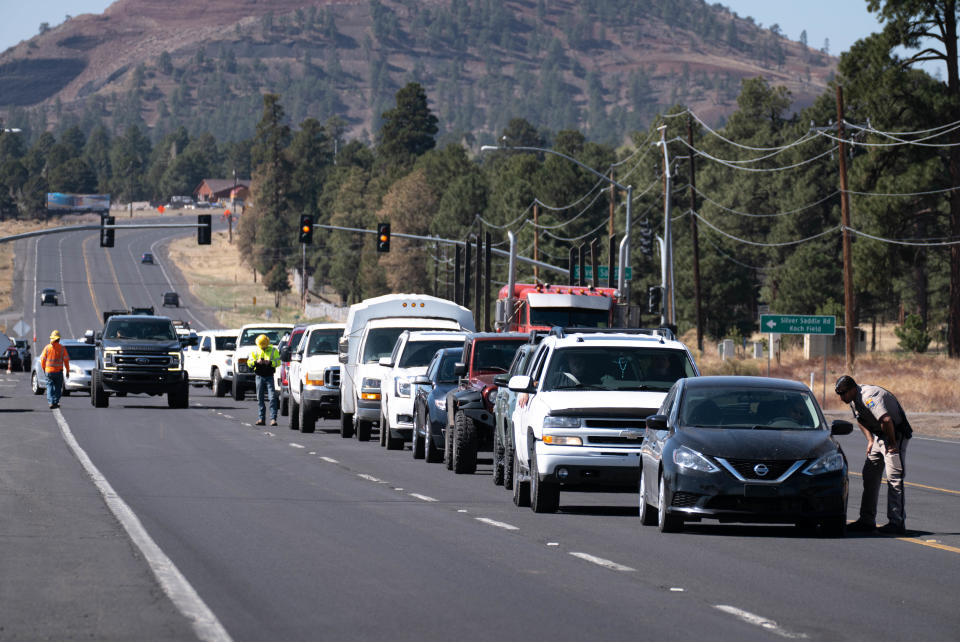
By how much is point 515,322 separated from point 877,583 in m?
36.9

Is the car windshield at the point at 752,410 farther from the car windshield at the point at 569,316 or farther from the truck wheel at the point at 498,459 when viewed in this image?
the car windshield at the point at 569,316

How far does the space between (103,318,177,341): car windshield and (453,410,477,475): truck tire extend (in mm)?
19993

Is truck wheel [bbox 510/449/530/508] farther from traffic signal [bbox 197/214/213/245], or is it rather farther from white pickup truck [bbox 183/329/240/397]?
traffic signal [bbox 197/214/213/245]

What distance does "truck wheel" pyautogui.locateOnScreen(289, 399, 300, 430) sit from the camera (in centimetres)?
3509

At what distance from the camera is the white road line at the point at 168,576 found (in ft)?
33.0

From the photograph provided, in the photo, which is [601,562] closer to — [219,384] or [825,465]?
[825,465]

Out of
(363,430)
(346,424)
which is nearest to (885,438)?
(363,430)

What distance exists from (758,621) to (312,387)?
944 inches

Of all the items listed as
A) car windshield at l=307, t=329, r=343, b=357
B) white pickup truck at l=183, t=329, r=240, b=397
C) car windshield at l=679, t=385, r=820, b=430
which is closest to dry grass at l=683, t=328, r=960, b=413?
car windshield at l=307, t=329, r=343, b=357

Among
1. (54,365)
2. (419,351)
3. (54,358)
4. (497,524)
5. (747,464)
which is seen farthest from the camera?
(54,365)

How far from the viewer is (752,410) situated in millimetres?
16469

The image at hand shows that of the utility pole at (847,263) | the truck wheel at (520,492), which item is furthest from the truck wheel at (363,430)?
the utility pole at (847,263)

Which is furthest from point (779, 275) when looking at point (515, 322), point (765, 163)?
point (515, 322)

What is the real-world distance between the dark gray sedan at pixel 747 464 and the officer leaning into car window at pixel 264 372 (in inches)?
775
